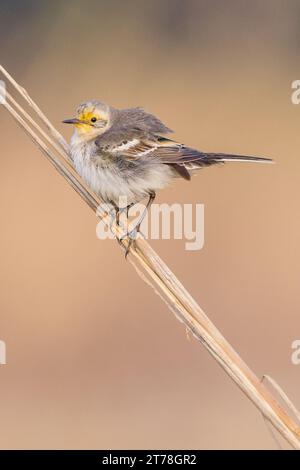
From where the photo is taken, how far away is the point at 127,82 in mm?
10094

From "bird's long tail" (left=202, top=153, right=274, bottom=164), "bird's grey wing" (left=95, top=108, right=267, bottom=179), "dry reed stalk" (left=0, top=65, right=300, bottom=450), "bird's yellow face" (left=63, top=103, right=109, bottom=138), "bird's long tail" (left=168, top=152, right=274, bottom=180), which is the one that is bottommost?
"dry reed stalk" (left=0, top=65, right=300, bottom=450)

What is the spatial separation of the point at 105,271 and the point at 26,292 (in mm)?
762

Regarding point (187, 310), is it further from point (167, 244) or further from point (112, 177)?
point (167, 244)

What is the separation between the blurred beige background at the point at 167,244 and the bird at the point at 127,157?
3.30 meters

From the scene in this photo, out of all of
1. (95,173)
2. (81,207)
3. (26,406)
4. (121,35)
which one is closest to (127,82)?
(121,35)

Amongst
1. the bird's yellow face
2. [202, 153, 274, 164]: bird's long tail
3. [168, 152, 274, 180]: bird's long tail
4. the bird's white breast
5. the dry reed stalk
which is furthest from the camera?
the bird's yellow face

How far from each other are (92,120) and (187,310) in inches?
66.5

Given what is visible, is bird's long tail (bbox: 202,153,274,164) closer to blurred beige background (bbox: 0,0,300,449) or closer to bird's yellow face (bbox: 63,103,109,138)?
bird's yellow face (bbox: 63,103,109,138)

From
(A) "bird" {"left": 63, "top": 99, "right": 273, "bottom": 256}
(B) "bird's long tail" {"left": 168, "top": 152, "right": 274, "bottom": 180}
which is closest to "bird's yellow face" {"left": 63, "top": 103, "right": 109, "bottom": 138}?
(A) "bird" {"left": 63, "top": 99, "right": 273, "bottom": 256}

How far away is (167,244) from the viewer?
32.0 feet

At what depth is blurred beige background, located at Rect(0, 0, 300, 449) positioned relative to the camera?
8789mm

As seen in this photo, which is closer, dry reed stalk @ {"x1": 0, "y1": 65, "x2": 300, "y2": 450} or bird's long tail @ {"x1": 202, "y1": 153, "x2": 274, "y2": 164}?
dry reed stalk @ {"x1": 0, "y1": 65, "x2": 300, "y2": 450}

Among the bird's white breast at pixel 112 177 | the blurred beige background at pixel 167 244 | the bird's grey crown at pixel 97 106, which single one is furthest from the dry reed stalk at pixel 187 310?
the blurred beige background at pixel 167 244

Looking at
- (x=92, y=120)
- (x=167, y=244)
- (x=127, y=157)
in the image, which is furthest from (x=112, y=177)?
(x=167, y=244)
